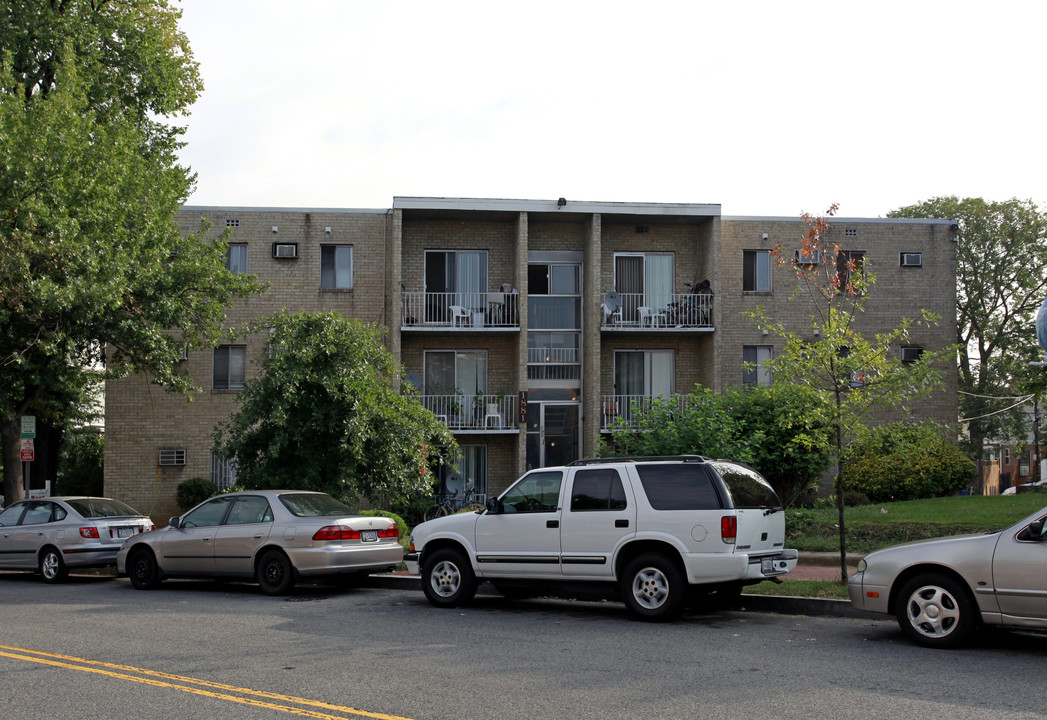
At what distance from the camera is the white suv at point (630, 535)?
10.3 m

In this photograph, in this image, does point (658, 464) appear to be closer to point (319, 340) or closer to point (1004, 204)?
point (319, 340)

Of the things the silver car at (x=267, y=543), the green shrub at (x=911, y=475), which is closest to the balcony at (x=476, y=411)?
the green shrub at (x=911, y=475)

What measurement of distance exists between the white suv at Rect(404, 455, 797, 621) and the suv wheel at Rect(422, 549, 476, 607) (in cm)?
1

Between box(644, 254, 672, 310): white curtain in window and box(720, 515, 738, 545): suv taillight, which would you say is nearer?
box(720, 515, 738, 545): suv taillight

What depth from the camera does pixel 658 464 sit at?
10.9m

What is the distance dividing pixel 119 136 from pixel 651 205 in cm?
1306

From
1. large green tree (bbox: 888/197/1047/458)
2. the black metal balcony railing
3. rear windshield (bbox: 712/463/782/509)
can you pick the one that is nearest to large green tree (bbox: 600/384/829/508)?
rear windshield (bbox: 712/463/782/509)

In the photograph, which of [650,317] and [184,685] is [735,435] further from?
[184,685]

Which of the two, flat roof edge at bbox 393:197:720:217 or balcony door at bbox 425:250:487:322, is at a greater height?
flat roof edge at bbox 393:197:720:217

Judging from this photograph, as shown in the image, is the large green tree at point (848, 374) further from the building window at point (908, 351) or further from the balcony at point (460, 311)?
the building window at point (908, 351)

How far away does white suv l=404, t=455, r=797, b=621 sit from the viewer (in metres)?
10.3

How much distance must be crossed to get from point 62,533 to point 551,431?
13.6 meters

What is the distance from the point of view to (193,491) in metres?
24.8

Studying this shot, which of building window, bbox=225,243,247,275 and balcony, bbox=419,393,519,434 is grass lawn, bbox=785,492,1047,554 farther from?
building window, bbox=225,243,247,275
